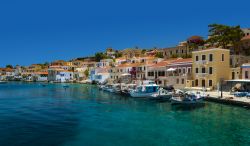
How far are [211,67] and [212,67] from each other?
250 mm

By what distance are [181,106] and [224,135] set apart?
52.8ft

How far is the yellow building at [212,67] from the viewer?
51562mm

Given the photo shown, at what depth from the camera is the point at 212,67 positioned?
52.0m

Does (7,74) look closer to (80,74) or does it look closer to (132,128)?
(80,74)

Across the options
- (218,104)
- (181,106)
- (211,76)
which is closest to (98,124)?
(181,106)

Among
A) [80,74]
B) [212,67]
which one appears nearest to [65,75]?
[80,74]

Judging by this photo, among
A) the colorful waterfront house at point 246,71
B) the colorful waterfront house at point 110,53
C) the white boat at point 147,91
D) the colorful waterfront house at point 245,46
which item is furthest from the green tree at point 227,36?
the colorful waterfront house at point 110,53

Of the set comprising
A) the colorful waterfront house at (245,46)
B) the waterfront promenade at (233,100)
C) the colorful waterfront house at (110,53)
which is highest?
the colorful waterfront house at (110,53)

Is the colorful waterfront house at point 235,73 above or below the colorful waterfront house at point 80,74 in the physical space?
below

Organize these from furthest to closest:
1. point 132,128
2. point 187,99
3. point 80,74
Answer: point 80,74 < point 187,99 < point 132,128

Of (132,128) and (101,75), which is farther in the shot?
(101,75)

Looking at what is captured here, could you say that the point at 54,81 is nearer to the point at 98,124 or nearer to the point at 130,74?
the point at 130,74

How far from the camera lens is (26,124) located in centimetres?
2683

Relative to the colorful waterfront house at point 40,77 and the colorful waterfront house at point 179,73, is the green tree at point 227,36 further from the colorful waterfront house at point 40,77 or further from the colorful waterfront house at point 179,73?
the colorful waterfront house at point 40,77
